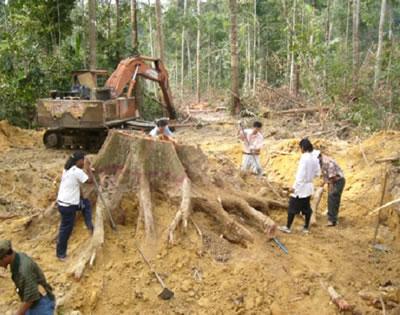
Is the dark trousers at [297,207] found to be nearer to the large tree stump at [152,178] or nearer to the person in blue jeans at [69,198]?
the large tree stump at [152,178]

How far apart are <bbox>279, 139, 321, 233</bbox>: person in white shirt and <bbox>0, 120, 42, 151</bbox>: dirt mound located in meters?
9.01

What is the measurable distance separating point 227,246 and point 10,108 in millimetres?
12219

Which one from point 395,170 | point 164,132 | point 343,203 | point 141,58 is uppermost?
point 141,58

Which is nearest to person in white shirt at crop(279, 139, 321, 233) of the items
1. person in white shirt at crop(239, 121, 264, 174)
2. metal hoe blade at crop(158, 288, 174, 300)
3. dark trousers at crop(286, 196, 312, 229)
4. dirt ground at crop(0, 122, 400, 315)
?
dark trousers at crop(286, 196, 312, 229)

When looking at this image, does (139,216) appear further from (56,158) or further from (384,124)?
(384,124)

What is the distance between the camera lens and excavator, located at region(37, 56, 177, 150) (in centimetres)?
1237

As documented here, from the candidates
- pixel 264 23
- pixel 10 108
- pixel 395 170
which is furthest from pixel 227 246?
pixel 264 23

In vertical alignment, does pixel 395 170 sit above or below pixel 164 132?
below

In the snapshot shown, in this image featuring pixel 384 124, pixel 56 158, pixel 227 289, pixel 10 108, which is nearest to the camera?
pixel 227 289

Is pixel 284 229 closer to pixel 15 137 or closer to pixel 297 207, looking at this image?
pixel 297 207

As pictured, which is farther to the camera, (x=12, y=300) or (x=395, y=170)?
(x=395, y=170)

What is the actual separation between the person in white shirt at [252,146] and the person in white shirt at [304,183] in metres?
2.04

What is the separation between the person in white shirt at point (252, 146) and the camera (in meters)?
9.19

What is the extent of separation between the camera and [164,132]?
798 centimetres
